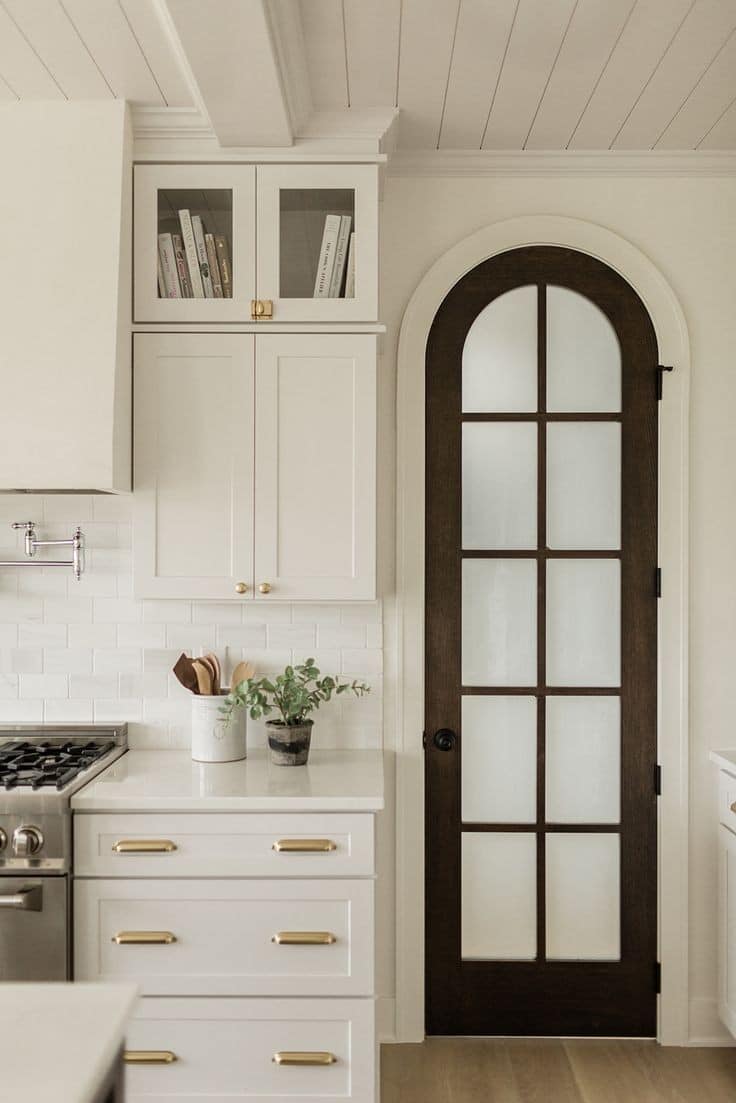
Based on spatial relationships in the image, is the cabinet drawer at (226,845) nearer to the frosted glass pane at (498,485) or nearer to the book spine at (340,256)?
the frosted glass pane at (498,485)

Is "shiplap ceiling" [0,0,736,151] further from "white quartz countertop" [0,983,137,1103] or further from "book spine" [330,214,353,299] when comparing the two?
"white quartz countertop" [0,983,137,1103]

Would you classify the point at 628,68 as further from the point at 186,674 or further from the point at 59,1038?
the point at 59,1038

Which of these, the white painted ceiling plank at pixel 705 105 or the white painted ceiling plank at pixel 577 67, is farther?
the white painted ceiling plank at pixel 705 105

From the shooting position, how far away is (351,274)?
2.43m

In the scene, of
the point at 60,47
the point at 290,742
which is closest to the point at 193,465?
the point at 290,742

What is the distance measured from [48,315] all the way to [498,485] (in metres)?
1.37

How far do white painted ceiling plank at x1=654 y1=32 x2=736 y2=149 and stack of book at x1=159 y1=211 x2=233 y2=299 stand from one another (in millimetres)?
1319

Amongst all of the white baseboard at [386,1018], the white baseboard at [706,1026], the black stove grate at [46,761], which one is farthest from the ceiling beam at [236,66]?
the white baseboard at [706,1026]

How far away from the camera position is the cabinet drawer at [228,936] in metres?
2.14

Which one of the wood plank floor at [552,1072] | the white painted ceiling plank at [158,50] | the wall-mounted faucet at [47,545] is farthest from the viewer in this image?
the wall-mounted faucet at [47,545]

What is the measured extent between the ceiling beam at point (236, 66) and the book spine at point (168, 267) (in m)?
0.30

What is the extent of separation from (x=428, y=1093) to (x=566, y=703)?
115 cm

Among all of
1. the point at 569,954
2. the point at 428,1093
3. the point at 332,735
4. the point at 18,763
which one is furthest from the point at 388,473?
the point at 428,1093

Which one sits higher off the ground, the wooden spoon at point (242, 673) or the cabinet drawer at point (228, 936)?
the wooden spoon at point (242, 673)
